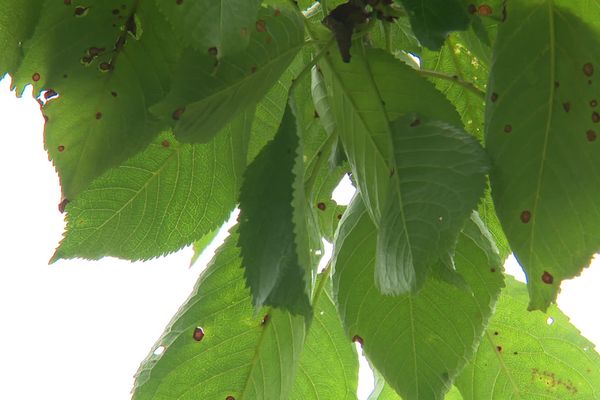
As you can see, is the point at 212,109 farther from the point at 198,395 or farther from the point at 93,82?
the point at 198,395

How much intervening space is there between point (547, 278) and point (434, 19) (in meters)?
0.16

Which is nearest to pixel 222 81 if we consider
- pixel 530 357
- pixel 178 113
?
pixel 178 113

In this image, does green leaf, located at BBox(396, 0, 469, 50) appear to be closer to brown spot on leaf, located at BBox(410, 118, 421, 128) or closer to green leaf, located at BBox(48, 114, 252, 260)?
brown spot on leaf, located at BBox(410, 118, 421, 128)

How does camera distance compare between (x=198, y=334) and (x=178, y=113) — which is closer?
(x=178, y=113)

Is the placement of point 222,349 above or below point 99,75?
below

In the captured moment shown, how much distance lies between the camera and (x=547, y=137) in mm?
538

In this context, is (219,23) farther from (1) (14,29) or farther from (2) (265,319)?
(2) (265,319)

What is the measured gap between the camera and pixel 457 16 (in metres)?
0.51

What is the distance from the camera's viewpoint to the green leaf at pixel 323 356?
761 millimetres

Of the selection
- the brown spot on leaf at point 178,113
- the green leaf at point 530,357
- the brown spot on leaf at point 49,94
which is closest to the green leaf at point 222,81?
the brown spot on leaf at point 178,113

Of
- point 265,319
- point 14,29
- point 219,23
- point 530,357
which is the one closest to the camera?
point 219,23

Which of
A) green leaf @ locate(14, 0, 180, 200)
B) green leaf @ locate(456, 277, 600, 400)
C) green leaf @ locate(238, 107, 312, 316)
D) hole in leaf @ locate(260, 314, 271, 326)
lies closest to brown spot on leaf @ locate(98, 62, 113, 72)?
green leaf @ locate(14, 0, 180, 200)

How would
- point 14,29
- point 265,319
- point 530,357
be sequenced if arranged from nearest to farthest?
1. point 14,29
2. point 265,319
3. point 530,357

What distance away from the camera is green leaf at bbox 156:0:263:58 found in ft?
1.44
